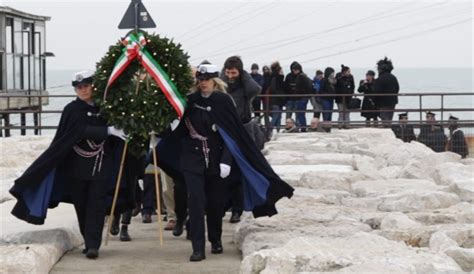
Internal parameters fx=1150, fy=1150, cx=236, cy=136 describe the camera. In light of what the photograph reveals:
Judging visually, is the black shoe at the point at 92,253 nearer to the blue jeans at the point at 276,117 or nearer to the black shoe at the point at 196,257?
the black shoe at the point at 196,257

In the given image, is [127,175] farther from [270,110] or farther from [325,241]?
[270,110]

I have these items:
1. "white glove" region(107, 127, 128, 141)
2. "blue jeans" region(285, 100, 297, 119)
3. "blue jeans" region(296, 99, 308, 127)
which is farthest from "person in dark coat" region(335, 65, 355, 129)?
"white glove" region(107, 127, 128, 141)

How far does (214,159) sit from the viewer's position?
9.67 metres

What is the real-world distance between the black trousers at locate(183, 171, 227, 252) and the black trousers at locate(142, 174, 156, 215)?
6.51 feet

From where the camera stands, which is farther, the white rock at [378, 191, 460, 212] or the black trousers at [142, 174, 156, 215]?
the black trousers at [142, 174, 156, 215]

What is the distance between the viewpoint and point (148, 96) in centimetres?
961

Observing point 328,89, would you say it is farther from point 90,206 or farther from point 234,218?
point 90,206

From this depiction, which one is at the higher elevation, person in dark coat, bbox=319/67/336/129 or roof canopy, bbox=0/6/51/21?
roof canopy, bbox=0/6/51/21

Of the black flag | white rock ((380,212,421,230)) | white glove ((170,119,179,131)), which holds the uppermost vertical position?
the black flag

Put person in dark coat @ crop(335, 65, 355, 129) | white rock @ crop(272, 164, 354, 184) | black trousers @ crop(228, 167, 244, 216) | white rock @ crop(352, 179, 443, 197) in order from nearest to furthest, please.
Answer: black trousers @ crop(228, 167, 244, 216)
white rock @ crop(352, 179, 443, 197)
white rock @ crop(272, 164, 354, 184)
person in dark coat @ crop(335, 65, 355, 129)

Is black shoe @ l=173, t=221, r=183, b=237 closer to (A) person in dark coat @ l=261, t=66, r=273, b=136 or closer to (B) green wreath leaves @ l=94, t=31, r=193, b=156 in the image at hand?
(B) green wreath leaves @ l=94, t=31, r=193, b=156

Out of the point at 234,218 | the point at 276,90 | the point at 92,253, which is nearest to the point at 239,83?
the point at 234,218

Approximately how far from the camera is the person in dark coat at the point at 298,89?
81.8ft

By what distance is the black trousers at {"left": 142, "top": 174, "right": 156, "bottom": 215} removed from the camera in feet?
38.9
